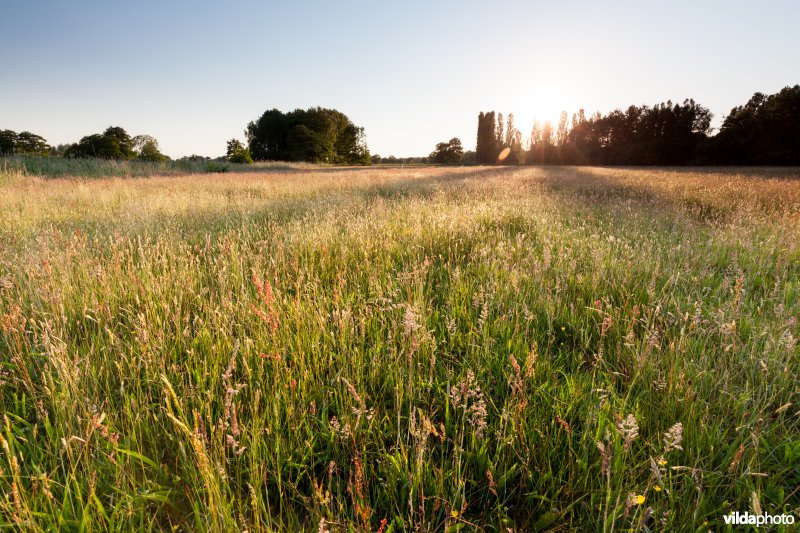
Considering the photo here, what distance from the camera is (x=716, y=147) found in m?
44.2

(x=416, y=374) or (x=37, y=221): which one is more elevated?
(x=37, y=221)

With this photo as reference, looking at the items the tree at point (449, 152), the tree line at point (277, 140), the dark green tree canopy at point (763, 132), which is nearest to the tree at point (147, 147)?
the tree line at point (277, 140)

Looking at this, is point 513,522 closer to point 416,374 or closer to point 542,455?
point 542,455

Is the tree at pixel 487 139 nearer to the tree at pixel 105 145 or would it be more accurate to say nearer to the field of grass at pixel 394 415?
the tree at pixel 105 145

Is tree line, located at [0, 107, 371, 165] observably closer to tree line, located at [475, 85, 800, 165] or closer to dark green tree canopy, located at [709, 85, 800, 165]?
tree line, located at [475, 85, 800, 165]

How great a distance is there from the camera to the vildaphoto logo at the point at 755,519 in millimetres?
1133

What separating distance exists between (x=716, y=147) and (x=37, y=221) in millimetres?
61447

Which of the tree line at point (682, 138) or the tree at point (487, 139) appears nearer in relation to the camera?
the tree line at point (682, 138)

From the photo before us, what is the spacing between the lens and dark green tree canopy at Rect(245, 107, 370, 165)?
5812 cm

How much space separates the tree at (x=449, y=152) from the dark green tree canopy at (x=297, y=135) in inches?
1095

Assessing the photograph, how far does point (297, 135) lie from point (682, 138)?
2288 inches

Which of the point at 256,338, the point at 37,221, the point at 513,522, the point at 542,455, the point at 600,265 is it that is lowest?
the point at 513,522

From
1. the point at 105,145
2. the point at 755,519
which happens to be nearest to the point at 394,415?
the point at 755,519

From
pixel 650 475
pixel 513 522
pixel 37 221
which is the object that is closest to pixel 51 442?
pixel 513 522
